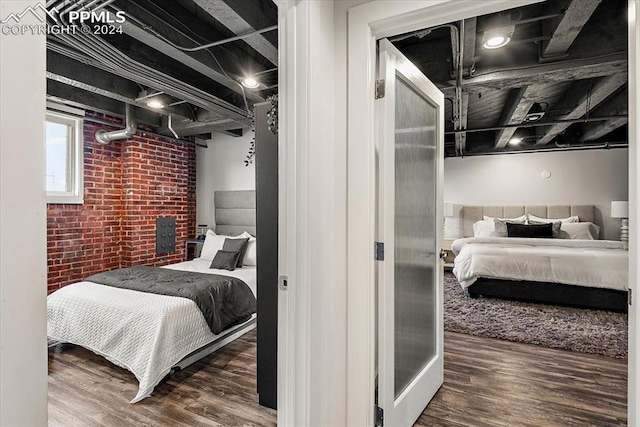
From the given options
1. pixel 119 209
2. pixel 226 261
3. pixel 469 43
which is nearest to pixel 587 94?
pixel 469 43

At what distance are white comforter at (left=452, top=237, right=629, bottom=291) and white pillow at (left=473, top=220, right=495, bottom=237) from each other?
3.95 ft

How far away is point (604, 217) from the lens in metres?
5.93

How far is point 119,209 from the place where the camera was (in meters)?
4.66

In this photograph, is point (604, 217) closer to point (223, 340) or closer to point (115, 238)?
point (223, 340)

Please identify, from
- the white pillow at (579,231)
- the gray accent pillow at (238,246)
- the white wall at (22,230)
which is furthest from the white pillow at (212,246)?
the white pillow at (579,231)

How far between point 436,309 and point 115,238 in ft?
14.3

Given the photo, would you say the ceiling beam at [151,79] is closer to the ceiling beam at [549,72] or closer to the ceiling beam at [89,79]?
the ceiling beam at [89,79]

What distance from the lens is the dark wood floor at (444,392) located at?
206 cm

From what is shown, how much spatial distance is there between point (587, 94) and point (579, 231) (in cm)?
299

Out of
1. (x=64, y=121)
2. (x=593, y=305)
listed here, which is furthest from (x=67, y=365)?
(x=593, y=305)

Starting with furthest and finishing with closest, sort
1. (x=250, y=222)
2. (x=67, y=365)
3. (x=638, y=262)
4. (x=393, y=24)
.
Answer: (x=250, y=222) < (x=67, y=365) < (x=393, y=24) < (x=638, y=262)

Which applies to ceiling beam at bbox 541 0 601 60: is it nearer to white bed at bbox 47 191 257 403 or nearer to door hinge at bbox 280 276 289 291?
door hinge at bbox 280 276 289 291

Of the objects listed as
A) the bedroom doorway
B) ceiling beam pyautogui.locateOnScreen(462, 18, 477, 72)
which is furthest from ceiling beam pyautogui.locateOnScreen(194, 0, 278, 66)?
ceiling beam pyautogui.locateOnScreen(462, 18, 477, 72)

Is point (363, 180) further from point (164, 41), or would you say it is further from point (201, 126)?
point (201, 126)
